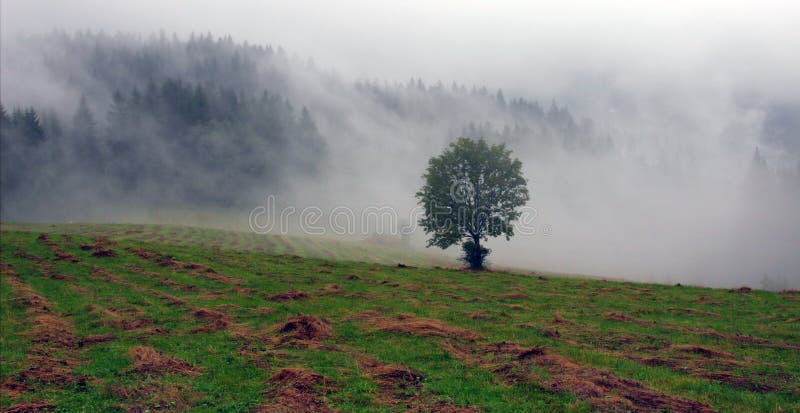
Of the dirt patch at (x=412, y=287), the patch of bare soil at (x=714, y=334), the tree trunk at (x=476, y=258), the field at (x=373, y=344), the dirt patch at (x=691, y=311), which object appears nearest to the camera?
the field at (x=373, y=344)

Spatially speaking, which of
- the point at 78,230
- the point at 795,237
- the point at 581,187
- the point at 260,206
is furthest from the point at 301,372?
the point at 581,187

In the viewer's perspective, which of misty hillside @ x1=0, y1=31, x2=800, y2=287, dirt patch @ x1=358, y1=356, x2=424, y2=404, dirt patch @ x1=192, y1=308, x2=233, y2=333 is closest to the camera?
dirt patch @ x1=358, y1=356, x2=424, y2=404

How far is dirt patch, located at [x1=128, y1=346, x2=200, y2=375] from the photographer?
13034 mm

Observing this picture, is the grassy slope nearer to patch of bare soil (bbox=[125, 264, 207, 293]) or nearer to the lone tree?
the lone tree

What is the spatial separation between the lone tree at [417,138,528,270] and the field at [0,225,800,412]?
17724 millimetres

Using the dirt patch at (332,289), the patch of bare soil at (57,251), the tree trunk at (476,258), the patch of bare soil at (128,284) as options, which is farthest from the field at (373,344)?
the tree trunk at (476,258)

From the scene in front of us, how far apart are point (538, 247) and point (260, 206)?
8469 centimetres

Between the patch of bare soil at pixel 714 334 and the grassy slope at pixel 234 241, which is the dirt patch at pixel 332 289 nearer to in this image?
the patch of bare soil at pixel 714 334

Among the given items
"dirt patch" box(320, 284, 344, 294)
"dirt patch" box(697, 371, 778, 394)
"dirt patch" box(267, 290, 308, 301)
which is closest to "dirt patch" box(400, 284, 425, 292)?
"dirt patch" box(320, 284, 344, 294)

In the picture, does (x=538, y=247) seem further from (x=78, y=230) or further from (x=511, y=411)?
(x=511, y=411)

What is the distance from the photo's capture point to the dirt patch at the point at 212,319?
18188 millimetres

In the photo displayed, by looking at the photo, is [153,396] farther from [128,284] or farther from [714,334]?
[714,334]

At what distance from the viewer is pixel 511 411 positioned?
9.63 metres

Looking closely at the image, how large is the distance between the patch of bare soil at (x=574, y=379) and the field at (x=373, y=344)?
0.20 ft
